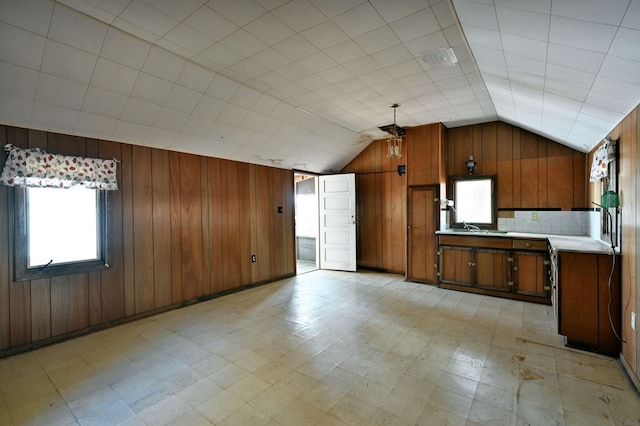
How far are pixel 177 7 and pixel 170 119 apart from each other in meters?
1.59

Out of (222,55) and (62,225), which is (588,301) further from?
(62,225)

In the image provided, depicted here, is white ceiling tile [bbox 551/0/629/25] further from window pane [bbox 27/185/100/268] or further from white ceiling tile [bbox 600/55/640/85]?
window pane [bbox 27/185/100/268]

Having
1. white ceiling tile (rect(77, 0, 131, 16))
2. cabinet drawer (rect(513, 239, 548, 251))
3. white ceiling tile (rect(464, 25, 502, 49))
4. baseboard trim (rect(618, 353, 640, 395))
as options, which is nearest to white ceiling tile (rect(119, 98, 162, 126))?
white ceiling tile (rect(77, 0, 131, 16))

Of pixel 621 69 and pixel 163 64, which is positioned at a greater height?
pixel 163 64

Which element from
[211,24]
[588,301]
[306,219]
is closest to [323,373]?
[588,301]

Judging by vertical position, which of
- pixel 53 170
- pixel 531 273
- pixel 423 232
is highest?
pixel 53 170

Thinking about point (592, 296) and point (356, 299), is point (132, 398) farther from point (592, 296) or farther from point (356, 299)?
point (592, 296)

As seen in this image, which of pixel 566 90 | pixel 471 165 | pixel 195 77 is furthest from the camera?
pixel 471 165

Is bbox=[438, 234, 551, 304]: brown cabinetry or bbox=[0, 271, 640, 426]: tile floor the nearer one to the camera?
bbox=[0, 271, 640, 426]: tile floor

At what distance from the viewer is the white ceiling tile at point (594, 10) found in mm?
1387

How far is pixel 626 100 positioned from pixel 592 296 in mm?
1670

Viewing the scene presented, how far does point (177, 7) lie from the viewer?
2037 mm

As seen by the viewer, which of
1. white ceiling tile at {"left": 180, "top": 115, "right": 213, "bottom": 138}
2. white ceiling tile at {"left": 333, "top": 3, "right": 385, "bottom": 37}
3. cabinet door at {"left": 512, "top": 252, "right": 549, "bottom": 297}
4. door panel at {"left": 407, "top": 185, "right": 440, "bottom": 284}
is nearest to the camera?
white ceiling tile at {"left": 333, "top": 3, "right": 385, "bottom": 37}

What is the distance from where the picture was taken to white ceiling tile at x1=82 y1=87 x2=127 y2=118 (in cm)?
274
